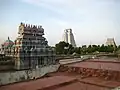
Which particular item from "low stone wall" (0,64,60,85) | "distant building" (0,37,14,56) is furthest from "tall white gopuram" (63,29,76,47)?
"low stone wall" (0,64,60,85)

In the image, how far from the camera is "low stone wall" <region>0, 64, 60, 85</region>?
42.7 ft

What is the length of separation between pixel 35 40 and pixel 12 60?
3961 mm

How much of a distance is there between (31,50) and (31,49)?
140mm

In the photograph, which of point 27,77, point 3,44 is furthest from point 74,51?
point 27,77

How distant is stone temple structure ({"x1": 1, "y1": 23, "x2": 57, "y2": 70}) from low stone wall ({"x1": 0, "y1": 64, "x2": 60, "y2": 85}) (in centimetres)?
206

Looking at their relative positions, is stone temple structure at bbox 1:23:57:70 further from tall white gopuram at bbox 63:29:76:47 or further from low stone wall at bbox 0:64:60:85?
tall white gopuram at bbox 63:29:76:47

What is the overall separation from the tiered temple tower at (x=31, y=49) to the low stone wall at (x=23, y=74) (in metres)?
2.22

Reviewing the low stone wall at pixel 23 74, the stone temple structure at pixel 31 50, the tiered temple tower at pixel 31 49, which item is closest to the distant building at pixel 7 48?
the stone temple structure at pixel 31 50

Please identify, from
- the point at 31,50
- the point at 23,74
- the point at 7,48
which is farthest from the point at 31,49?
the point at 7,48

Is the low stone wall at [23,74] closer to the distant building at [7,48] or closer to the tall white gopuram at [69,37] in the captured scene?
the distant building at [7,48]

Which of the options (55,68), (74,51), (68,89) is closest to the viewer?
(68,89)

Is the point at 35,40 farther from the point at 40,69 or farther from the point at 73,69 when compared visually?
the point at 73,69

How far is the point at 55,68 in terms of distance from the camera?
16344 millimetres

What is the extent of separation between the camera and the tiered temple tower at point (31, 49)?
17.8 metres
